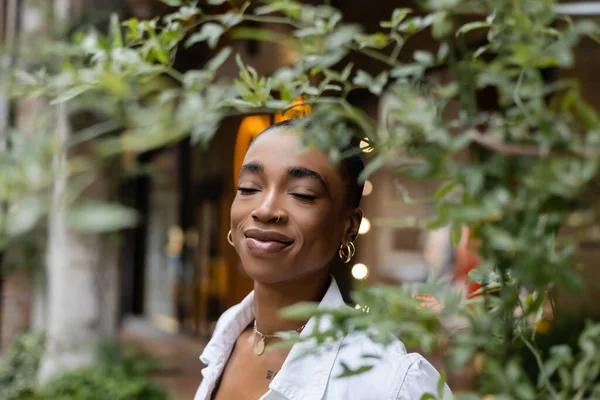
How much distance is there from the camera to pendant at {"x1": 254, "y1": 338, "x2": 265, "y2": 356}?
53.0 inches

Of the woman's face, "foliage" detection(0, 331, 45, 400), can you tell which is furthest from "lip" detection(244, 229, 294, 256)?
"foliage" detection(0, 331, 45, 400)

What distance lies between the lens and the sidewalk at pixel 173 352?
18.7ft

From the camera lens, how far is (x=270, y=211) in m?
1.24

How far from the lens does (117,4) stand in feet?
15.8

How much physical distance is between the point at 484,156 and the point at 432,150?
80 mm

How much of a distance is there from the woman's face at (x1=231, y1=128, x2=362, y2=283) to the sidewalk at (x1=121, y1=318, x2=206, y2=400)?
3817mm

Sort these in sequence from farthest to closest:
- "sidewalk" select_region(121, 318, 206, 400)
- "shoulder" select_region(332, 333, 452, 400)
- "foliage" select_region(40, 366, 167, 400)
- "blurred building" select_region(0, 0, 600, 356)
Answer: "sidewalk" select_region(121, 318, 206, 400), "foliage" select_region(40, 366, 167, 400), "blurred building" select_region(0, 0, 600, 356), "shoulder" select_region(332, 333, 452, 400)

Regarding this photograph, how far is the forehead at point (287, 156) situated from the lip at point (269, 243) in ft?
0.37

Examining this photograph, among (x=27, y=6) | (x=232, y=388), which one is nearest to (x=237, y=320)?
(x=232, y=388)

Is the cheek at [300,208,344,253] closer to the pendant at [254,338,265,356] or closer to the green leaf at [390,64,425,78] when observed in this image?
the pendant at [254,338,265,356]

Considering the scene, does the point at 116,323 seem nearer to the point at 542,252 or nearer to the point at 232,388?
the point at 232,388

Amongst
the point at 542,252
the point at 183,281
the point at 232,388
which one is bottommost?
the point at 183,281

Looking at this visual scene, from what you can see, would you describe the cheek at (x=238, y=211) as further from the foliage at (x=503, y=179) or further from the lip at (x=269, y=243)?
the foliage at (x=503, y=179)

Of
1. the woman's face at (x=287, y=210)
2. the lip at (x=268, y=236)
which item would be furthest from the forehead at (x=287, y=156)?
the lip at (x=268, y=236)
